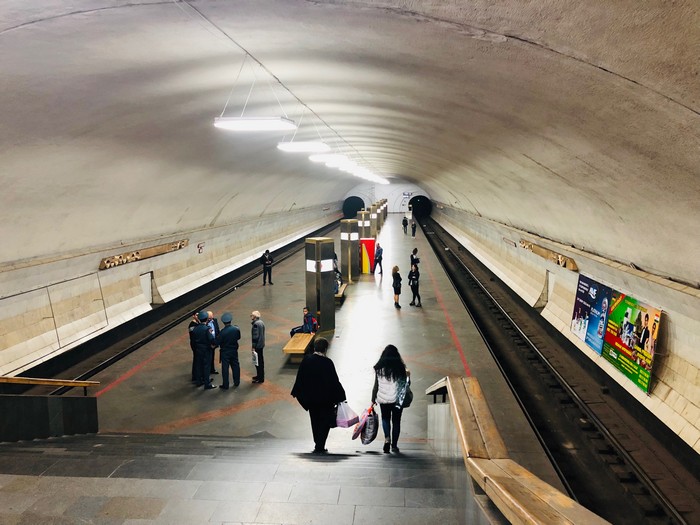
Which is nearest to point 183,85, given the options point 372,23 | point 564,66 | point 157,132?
point 157,132

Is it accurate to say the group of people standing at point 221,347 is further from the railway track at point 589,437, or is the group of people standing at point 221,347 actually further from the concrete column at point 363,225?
the concrete column at point 363,225

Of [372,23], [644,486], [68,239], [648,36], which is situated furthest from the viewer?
[68,239]

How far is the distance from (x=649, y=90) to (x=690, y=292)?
129 inches

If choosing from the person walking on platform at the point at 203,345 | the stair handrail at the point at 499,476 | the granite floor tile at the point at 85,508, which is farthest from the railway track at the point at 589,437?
the granite floor tile at the point at 85,508

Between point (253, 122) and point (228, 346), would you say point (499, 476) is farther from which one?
point (228, 346)

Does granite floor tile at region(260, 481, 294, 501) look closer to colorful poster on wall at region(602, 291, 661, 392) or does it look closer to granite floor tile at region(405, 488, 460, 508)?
granite floor tile at region(405, 488, 460, 508)

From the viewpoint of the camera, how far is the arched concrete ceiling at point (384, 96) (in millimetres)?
3697

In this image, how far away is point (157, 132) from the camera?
880 centimetres

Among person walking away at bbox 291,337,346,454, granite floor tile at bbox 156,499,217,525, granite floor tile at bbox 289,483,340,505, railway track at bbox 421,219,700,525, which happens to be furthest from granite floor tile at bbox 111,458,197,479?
railway track at bbox 421,219,700,525

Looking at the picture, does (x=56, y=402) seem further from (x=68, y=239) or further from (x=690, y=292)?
(x=690, y=292)

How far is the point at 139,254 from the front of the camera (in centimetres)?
1278

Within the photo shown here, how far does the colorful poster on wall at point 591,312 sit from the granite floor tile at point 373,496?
637cm

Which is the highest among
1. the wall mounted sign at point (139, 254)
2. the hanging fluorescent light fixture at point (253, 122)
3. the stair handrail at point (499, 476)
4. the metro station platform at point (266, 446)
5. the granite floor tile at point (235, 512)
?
the hanging fluorescent light fixture at point (253, 122)

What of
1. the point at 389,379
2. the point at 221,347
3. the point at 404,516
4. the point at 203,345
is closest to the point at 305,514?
the point at 404,516
